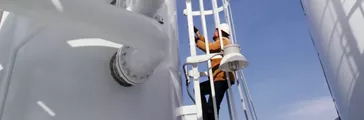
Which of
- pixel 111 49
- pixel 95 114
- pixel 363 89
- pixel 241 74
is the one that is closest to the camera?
pixel 95 114

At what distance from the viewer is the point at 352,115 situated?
A: 1910 millimetres

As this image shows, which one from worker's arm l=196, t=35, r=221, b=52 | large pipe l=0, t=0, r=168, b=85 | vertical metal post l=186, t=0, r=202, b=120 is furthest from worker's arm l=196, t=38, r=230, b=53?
large pipe l=0, t=0, r=168, b=85

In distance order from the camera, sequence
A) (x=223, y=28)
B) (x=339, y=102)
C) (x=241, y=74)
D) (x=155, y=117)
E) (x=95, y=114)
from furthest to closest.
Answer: (x=223, y=28) < (x=241, y=74) < (x=339, y=102) < (x=155, y=117) < (x=95, y=114)

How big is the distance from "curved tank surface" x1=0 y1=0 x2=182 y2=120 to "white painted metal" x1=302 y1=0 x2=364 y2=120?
4.32 ft

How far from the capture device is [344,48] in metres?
1.90

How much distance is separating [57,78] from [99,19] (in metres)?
0.39

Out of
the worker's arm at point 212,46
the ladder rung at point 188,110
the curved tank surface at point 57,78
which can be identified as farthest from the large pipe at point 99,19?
the worker's arm at point 212,46

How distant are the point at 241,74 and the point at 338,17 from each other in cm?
84

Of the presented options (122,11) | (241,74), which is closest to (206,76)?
(241,74)

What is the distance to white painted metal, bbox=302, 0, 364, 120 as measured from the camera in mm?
1792

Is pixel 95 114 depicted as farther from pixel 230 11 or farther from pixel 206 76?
pixel 230 11

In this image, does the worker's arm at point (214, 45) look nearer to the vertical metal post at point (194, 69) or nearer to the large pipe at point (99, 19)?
the vertical metal post at point (194, 69)

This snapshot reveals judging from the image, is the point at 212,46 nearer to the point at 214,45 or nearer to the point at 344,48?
the point at 214,45

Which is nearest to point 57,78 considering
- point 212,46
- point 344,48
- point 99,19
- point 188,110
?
point 99,19
